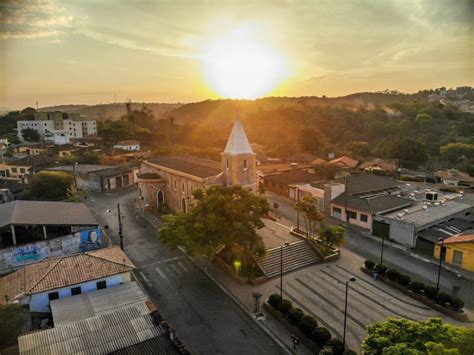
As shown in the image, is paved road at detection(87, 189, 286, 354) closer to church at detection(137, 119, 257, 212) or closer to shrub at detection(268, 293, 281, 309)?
shrub at detection(268, 293, 281, 309)

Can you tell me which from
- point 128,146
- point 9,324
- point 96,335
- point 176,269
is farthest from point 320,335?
point 128,146

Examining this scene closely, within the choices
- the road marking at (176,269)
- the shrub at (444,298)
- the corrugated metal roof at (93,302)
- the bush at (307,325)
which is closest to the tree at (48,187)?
the road marking at (176,269)

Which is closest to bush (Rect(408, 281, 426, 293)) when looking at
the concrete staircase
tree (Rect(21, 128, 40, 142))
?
the concrete staircase

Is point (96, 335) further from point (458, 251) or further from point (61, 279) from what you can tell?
point (458, 251)

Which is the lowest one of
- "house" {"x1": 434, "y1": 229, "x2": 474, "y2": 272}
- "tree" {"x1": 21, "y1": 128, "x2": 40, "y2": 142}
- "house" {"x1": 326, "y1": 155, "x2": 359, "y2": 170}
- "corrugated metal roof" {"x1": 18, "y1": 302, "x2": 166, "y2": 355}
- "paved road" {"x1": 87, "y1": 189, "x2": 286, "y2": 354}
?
"paved road" {"x1": 87, "y1": 189, "x2": 286, "y2": 354}

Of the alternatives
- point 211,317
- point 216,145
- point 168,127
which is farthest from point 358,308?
point 168,127

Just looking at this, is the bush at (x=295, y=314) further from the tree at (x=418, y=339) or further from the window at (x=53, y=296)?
the window at (x=53, y=296)
